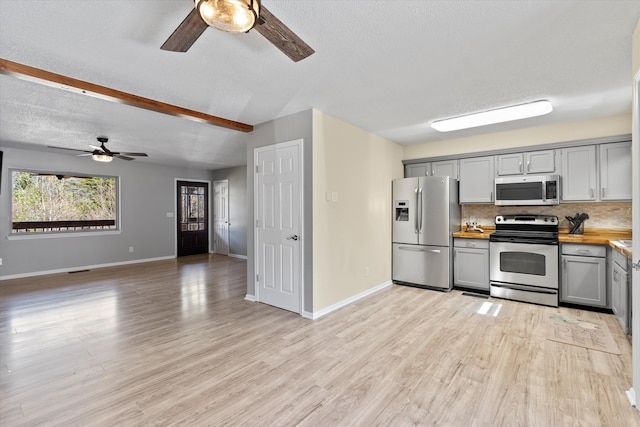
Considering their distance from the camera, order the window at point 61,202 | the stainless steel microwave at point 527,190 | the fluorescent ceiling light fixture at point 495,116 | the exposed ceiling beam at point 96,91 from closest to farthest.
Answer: the exposed ceiling beam at point 96,91 < the fluorescent ceiling light fixture at point 495,116 < the stainless steel microwave at point 527,190 < the window at point 61,202

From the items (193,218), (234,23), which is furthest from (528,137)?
(193,218)

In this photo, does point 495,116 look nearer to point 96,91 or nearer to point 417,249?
point 417,249

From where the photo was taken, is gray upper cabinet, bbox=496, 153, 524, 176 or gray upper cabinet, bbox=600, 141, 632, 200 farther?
gray upper cabinet, bbox=496, 153, 524, 176

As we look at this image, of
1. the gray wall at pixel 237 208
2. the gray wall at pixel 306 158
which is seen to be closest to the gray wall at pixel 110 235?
the gray wall at pixel 237 208

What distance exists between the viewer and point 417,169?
5227mm

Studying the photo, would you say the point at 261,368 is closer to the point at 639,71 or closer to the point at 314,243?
the point at 314,243

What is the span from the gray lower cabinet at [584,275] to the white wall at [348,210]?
2276 mm

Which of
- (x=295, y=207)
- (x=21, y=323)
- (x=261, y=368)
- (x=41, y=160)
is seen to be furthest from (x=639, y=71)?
(x=41, y=160)

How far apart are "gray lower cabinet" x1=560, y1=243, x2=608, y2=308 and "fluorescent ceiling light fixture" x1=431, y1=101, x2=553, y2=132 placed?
5.55 feet

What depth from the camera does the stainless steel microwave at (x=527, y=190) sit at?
13.1 feet

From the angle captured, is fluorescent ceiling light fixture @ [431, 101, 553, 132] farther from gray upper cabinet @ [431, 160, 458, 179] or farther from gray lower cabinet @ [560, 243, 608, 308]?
gray lower cabinet @ [560, 243, 608, 308]

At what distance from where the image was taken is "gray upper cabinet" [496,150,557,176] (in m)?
4.09

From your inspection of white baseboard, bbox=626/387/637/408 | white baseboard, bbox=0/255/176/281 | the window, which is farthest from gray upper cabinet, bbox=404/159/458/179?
the window

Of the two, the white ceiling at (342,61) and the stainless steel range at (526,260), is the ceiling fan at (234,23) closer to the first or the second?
the white ceiling at (342,61)
